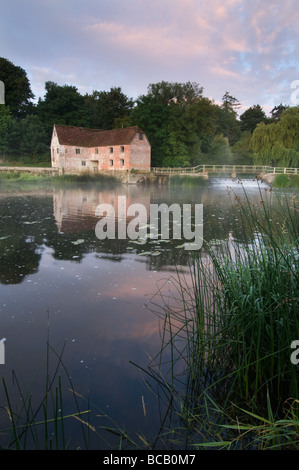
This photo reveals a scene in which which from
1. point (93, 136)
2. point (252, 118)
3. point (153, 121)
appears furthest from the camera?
point (252, 118)

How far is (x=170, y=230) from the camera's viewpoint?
809 centimetres

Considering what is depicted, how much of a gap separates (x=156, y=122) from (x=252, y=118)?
28.9m

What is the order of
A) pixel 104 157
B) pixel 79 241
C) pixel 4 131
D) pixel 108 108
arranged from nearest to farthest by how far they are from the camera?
pixel 79 241
pixel 4 131
pixel 104 157
pixel 108 108

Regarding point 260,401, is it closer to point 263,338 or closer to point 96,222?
point 263,338

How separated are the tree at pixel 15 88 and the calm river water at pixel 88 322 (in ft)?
146

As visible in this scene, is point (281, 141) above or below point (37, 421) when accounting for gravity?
above

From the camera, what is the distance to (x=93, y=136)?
1540 inches

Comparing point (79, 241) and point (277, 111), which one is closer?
point (79, 241)

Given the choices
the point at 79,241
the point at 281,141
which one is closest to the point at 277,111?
the point at 281,141

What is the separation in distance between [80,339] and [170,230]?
534 cm

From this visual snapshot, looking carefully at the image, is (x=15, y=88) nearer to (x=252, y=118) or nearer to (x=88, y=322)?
(x=252, y=118)

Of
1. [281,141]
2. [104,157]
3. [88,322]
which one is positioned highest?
[281,141]

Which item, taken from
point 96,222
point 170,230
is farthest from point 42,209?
point 170,230

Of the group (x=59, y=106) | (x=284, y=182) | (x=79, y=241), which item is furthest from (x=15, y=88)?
(x=79, y=241)
